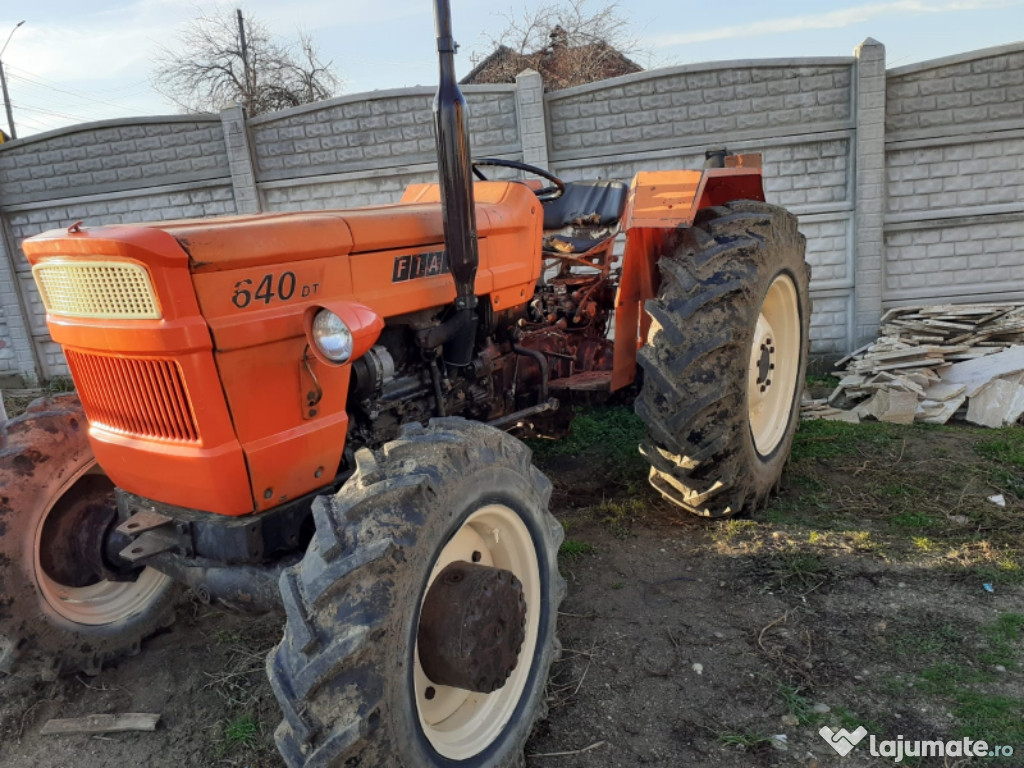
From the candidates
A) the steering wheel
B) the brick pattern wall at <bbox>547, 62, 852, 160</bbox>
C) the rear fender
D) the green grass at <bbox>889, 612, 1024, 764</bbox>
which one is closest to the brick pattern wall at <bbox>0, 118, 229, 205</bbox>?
the brick pattern wall at <bbox>547, 62, 852, 160</bbox>

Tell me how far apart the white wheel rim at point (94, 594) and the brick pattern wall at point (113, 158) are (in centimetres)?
619

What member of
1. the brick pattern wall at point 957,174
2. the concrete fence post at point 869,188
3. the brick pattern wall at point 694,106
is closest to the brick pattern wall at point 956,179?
the brick pattern wall at point 957,174

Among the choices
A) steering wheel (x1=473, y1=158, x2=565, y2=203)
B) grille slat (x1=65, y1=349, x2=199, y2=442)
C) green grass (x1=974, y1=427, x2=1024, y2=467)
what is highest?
steering wheel (x1=473, y1=158, x2=565, y2=203)

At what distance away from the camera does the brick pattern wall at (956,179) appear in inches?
249

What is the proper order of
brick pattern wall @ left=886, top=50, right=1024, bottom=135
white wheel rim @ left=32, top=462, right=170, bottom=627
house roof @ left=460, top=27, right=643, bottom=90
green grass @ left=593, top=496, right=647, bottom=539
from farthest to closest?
house roof @ left=460, top=27, right=643, bottom=90
brick pattern wall @ left=886, top=50, right=1024, bottom=135
green grass @ left=593, top=496, right=647, bottom=539
white wheel rim @ left=32, top=462, right=170, bottom=627

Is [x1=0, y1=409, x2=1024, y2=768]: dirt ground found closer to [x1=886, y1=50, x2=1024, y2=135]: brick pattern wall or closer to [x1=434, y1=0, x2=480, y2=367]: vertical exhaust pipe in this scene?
[x1=434, y1=0, x2=480, y2=367]: vertical exhaust pipe

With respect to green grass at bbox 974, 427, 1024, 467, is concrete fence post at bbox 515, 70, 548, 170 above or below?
above

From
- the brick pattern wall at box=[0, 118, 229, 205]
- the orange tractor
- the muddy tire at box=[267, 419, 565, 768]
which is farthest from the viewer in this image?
the brick pattern wall at box=[0, 118, 229, 205]

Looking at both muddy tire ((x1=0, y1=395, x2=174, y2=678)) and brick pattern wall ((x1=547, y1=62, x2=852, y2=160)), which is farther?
brick pattern wall ((x1=547, y1=62, x2=852, y2=160))

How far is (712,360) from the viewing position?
2.87m

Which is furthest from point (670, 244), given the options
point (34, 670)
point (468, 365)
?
point (34, 670)

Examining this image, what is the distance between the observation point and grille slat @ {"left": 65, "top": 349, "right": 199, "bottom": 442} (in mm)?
1859

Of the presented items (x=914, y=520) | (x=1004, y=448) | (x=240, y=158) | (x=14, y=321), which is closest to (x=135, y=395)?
(x=914, y=520)

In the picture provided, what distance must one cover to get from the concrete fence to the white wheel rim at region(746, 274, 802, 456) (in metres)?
3.57
